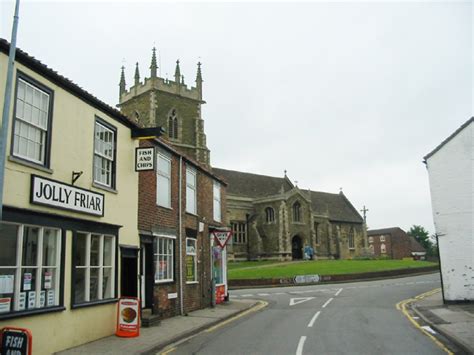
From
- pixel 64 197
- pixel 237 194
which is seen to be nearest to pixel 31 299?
pixel 64 197

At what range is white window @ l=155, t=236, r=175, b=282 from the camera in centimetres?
1506

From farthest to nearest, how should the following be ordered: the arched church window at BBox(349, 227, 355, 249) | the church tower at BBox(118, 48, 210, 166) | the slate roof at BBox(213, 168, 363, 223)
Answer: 1. the arched church window at BBox(349, 227, 355, 249)
2. the slate roof at BBox(213, 168, 363, 223)
3. the church tower at BBox(118, 48, 210, 166)

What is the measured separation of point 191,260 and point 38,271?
8.85 m

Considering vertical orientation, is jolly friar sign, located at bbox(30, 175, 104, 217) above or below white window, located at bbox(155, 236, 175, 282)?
above

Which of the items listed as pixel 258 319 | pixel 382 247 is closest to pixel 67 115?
pixel 258 319

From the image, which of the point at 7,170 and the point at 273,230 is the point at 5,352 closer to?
the point at 7,170

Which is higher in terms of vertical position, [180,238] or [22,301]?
[180,238]

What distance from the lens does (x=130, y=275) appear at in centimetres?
1347

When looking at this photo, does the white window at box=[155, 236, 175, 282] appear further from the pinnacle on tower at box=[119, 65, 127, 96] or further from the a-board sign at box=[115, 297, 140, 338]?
the pinnacle on tower at box=[119, 65, 127, 96]

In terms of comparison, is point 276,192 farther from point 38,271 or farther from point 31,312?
point 31,312

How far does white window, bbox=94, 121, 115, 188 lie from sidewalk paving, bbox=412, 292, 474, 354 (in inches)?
372

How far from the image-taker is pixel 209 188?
2078cm

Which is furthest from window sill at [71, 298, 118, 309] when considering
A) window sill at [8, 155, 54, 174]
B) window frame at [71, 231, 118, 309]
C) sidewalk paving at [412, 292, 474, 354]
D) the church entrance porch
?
the church entrance porch

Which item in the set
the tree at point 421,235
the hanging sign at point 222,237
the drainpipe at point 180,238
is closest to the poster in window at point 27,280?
the drainpipe at point 180,238
